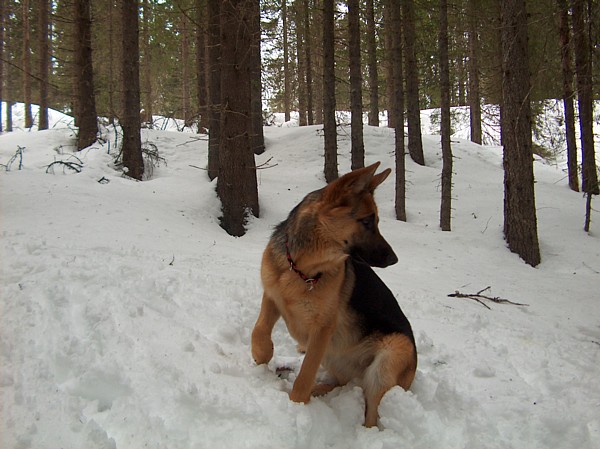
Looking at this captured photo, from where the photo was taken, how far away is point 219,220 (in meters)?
9.50

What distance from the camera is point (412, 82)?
51.4 ft

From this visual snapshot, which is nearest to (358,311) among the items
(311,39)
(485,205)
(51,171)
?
(51,171)

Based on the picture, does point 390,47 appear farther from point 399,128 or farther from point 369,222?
point 369,222

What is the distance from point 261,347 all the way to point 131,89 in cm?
994

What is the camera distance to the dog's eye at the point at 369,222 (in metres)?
3.20

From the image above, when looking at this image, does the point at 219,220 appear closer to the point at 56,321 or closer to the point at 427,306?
the point at 427,306

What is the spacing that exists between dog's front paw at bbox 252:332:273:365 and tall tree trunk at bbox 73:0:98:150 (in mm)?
12160

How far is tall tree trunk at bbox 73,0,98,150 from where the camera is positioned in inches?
487

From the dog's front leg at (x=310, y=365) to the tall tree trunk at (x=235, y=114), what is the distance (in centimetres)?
643

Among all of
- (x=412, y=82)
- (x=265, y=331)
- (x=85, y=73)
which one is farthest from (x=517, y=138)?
(x=85, y=73)

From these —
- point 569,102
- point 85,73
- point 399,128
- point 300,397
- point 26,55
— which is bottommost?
point 300,397

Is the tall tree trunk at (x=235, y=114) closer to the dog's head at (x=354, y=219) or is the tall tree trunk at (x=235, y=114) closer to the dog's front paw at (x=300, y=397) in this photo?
the dog's head at (x=354, y=219)

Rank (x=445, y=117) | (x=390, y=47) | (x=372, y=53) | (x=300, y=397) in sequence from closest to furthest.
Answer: (x=300, y=397)
(x=445, y=117)
(x=372, y=53)
(x=390, y=47)

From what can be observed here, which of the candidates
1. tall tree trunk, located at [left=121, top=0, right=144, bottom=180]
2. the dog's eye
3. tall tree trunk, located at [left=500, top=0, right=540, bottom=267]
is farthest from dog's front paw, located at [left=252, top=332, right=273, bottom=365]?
tall tree trunk, located at [left=121, top=0, right=144, bottom=180]
